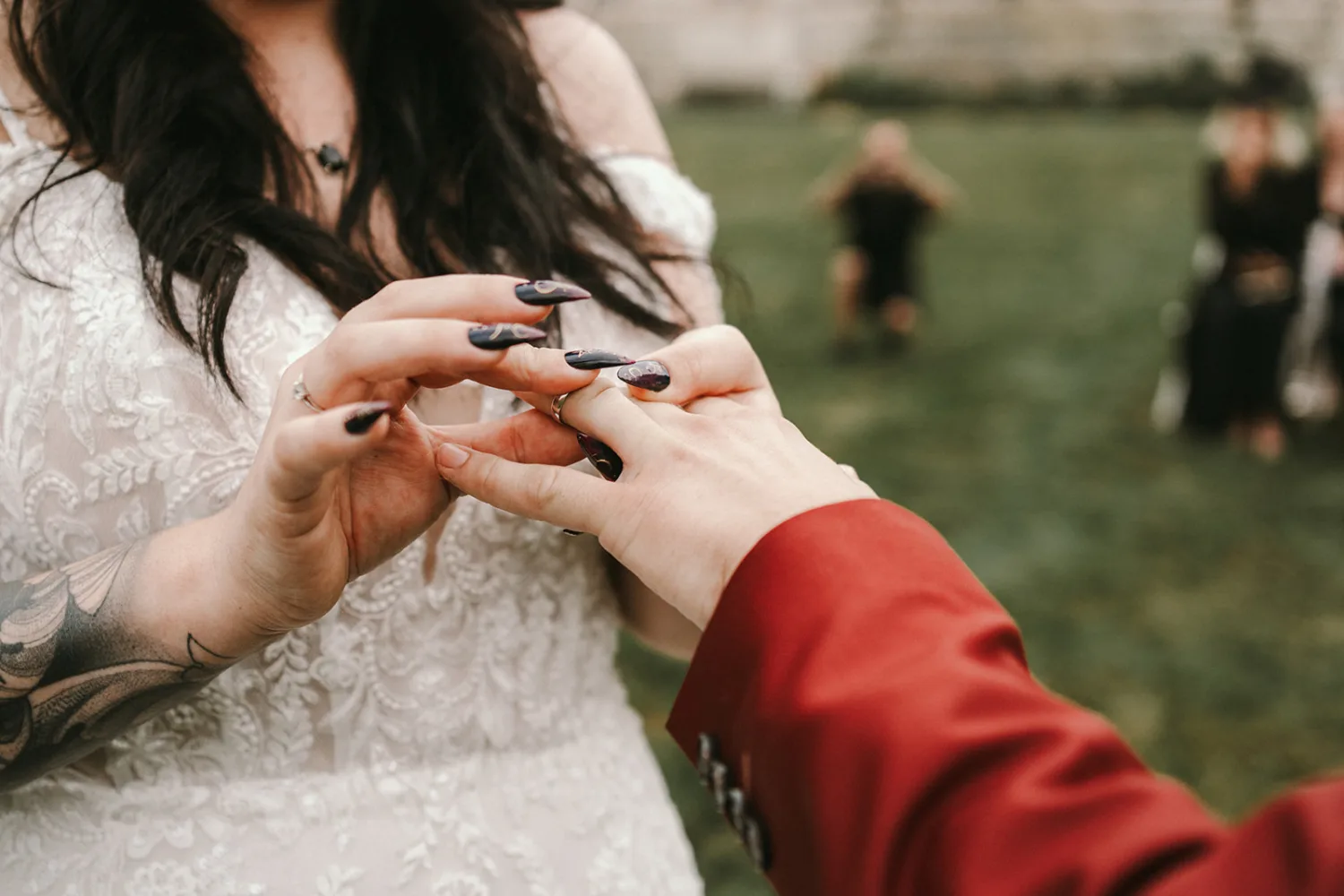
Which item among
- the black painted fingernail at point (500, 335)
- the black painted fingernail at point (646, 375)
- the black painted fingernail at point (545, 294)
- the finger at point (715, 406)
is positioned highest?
the black painted fingernail at point (545, 294)

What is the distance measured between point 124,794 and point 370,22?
111cm

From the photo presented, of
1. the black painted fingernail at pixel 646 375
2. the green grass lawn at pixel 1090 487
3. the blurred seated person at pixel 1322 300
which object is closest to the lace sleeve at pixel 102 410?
the black painted fingernail at pixel 646 375

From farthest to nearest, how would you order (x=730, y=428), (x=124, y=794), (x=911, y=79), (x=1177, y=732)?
(x=911, y=79) → (x=1177, y=732) → (x=124, y=794) → (x=730, y=428)

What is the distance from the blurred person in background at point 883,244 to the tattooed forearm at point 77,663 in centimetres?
830

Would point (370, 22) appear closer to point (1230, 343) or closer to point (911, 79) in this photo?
point (1230, 343)

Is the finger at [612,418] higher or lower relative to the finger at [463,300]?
lower

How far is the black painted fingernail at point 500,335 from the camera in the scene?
3.73 feet

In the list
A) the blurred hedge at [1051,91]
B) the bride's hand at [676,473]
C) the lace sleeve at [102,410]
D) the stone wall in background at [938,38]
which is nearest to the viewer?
the bride's hand at [676,473]

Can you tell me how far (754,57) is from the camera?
27500mm

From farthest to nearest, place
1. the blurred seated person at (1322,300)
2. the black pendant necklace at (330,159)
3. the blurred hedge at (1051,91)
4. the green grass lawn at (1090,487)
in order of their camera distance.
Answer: the blurred hedge at (1051,91) → the blurred seated person at (1322,300) → the green grass lawn at (1090,487) → the black pendant necklace at (330,159)

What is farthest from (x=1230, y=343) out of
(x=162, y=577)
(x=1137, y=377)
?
(x=162, y=577)

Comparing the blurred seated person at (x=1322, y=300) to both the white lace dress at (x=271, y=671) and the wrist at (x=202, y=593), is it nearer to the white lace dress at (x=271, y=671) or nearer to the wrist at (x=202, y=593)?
the white lace dress at (x=271, y=671)

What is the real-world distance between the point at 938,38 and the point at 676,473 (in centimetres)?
2706

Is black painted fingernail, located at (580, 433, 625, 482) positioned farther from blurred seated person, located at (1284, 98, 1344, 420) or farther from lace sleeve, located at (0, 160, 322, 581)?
blurred seated person, located at (1284, 98, 1344, 420)
